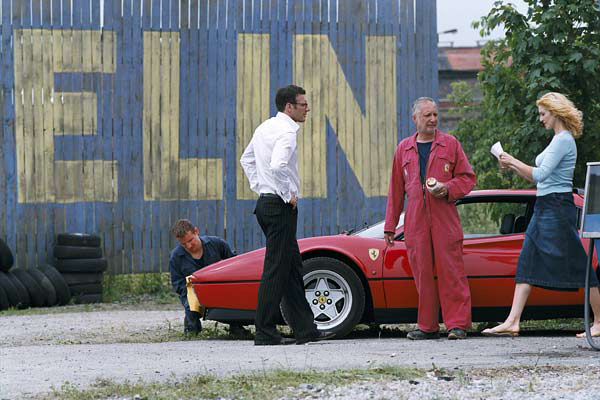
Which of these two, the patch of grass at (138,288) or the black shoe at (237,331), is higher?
the black shoe at (237,331)

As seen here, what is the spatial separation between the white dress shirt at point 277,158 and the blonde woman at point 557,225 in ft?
5.71

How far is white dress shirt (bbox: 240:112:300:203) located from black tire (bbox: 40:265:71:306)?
20.1 ft

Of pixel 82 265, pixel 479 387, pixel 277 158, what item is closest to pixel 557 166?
pixel 277 158

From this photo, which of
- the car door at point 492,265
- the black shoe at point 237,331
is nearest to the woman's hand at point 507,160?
the car door at point 492,265

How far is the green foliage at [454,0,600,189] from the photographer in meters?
13.2

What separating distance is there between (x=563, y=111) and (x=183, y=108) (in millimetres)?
8216

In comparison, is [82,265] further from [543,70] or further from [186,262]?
[543,70]

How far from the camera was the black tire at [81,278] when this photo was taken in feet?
49.4

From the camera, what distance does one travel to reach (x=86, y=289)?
49.7 feet

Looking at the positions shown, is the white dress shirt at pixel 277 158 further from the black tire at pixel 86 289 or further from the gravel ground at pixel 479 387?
the black tire at pixel 86 289

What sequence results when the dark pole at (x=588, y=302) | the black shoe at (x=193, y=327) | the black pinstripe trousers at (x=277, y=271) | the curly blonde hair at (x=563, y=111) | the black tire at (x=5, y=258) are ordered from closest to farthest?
the dark pole at (x=588, y=302) < the curly blonde hair at (x=563, y=111) < the black pinstripe trousers at (x=277, y=271) < the black shoe at (x=193, y=327) < the black tire at (x=5, y=258)

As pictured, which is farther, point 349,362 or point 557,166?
point 557,166

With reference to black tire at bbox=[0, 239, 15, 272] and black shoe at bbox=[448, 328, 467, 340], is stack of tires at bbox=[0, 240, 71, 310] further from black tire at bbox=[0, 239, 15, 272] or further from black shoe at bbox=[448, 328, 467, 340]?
black shoe at bbox=[448, 328, 467, 340]

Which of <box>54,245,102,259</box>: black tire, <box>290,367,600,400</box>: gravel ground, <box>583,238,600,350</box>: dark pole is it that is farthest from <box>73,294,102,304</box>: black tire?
<box>290,367,600,400</box>: gravel ground
